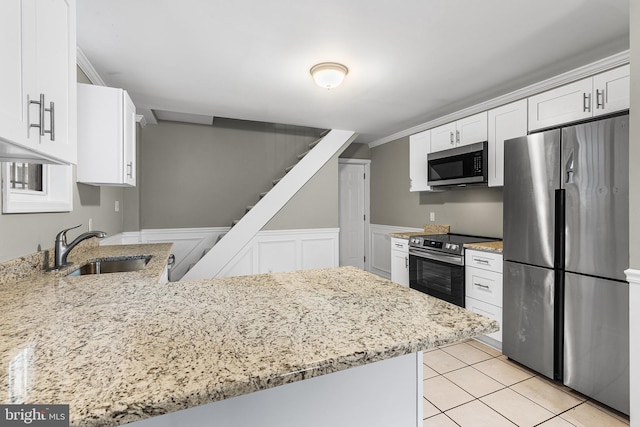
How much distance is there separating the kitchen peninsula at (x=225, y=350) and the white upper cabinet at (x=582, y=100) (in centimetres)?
222

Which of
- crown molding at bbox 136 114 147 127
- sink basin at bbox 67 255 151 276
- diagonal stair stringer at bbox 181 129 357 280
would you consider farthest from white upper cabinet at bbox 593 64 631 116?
crown molding at bbox 136 114 147 127

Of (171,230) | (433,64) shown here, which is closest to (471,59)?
(433,64)

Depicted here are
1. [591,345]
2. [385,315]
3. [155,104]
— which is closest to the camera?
[385,315]

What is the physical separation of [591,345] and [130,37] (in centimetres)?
365

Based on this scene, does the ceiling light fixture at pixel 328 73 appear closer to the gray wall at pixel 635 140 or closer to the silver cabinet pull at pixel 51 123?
the gray wall at pixel 635 140

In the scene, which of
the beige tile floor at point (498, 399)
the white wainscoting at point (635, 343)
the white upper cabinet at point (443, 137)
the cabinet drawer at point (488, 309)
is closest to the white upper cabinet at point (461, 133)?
the white upper cabinet at point (443, 137)

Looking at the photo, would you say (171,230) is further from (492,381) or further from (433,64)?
(492,381)

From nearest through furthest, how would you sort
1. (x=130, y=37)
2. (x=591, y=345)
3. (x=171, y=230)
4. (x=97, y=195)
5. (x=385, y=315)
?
(x=385, y=315)
(x=591, y=345)
(x=130, y=37)
(x=97, y=195)
(x=171, y=230)

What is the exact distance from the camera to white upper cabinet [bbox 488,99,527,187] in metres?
2.73

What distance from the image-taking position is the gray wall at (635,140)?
146 cm

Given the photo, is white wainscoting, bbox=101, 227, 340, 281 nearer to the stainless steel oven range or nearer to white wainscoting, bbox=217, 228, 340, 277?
white wainscoting, bbox=217, 228, 340, 277

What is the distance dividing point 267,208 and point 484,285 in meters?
2.62

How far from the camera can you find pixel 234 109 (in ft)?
11.8

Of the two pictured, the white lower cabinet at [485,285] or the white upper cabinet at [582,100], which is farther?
the white lower cabinet at [485,285]
